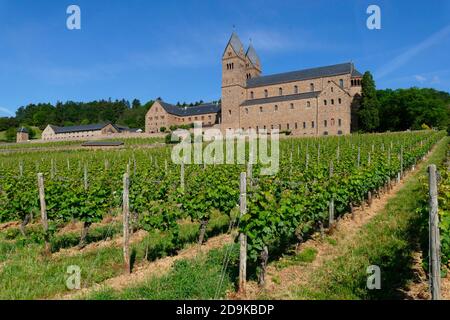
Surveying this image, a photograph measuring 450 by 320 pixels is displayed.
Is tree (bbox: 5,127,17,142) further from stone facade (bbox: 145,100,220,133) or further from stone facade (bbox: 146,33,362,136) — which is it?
stone facade (bbox: 146,33,362,136)

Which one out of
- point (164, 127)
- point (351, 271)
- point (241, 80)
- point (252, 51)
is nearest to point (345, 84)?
point (241, 80)

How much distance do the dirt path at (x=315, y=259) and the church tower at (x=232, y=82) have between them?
4978 cm

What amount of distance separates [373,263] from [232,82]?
186ft

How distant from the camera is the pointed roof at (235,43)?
60469 mm

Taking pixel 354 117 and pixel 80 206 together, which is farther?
pixel 354 117

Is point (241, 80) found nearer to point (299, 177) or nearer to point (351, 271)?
point (299, 177)

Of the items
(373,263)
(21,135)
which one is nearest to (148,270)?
(373,263)

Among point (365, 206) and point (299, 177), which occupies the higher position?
point (299, 177)

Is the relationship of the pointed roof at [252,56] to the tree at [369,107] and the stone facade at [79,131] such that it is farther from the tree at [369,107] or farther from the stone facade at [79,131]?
the stone facade at [79,131]

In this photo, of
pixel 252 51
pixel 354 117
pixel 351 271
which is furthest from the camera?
pixel 252 51

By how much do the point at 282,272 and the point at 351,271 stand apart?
1.29m

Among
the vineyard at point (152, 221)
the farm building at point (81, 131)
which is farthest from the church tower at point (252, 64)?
the vineyard at point (152, 221)

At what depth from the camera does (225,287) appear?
18.2ft

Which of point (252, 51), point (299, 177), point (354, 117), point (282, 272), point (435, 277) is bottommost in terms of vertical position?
point (282, 272)
